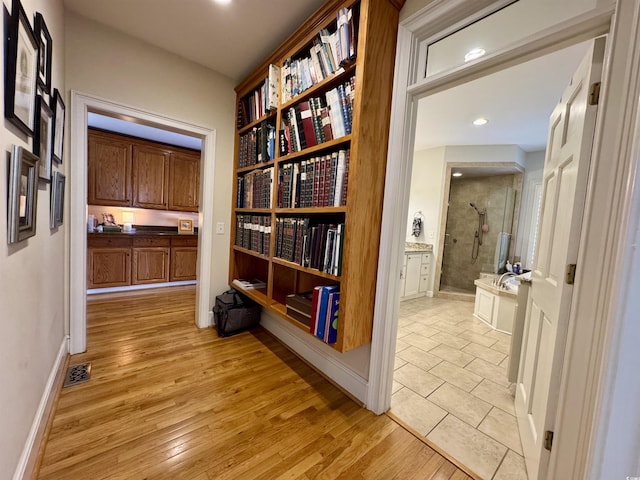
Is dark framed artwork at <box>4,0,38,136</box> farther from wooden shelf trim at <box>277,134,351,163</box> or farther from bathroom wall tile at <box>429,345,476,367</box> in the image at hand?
bathroom wall tile at <box>429,345,476,367</box>

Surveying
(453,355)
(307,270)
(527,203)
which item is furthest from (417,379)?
(527,203)

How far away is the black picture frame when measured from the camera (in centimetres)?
113

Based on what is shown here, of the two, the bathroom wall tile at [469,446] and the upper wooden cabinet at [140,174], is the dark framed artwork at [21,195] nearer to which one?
the bathroom wall tile at [469,446]

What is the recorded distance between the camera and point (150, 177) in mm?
4113

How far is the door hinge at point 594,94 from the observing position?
94 centimetres

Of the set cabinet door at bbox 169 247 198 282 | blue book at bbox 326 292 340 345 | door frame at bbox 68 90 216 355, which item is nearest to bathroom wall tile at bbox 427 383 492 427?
blue book at bbox 326 292 340 345

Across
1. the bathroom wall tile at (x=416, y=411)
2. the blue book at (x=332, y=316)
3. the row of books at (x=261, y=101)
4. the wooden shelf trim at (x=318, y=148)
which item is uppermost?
the row of books at (x=261, y=101)

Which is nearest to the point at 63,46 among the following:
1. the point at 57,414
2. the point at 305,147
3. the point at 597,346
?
the point at 305,147

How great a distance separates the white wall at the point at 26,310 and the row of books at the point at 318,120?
4.29 ft

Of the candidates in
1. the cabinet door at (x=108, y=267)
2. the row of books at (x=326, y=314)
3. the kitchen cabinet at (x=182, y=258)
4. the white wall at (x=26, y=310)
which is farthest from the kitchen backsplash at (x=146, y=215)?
the row of books at (x=326, y=314)

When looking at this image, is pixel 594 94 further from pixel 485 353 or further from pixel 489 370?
pixel 485 353

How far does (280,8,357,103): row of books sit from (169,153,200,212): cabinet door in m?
3.13

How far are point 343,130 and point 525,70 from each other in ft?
6.46

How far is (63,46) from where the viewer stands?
6.01 feet
